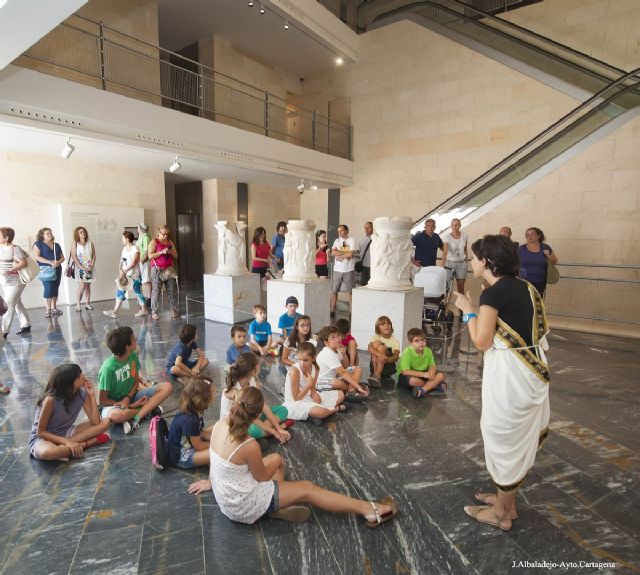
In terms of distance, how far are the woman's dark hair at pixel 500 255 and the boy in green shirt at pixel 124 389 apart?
9.23ft

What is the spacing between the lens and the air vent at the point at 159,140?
7404mm

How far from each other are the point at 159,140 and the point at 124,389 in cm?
581

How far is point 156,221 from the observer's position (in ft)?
35.4

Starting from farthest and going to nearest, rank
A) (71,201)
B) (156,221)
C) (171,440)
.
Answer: (156,221), (71,201), (171,440)

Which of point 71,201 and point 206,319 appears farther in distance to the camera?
point 71,201

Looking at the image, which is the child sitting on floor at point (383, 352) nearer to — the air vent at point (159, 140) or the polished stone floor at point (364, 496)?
the polished stone floor at point (364, 496)

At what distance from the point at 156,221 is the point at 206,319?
4480 millimetres

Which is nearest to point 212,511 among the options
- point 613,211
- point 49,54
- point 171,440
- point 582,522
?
point 171,440

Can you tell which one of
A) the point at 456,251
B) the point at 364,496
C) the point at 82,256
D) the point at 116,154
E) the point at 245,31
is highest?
the point at 245,31

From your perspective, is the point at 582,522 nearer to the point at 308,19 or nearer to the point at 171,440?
the point at 171,440

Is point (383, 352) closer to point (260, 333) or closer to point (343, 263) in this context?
point (260, 333)

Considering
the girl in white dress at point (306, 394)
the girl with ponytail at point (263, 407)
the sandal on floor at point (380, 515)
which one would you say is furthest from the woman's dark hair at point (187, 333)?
the sandal on floor at point (380, 515)

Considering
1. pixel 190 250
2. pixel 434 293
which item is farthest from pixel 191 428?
pixel 190 250

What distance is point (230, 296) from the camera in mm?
7582
